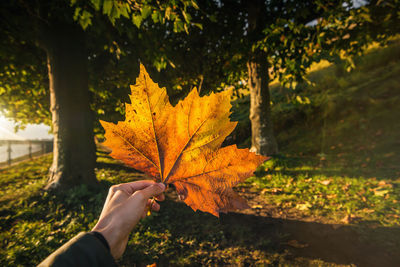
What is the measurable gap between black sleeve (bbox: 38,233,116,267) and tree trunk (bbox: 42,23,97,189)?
540 centimetres

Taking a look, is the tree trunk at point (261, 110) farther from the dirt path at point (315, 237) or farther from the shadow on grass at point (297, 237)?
the shadow on grass at point (297, 237)

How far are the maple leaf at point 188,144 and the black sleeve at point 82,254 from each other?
45 centimetres

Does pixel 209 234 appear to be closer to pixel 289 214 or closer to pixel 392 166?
pixel 289 214

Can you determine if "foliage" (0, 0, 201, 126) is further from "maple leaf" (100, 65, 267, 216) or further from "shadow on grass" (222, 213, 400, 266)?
"shadow on grass" (222, 213, 400, 266)

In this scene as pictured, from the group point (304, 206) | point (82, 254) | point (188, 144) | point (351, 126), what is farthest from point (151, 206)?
point (351, 126)

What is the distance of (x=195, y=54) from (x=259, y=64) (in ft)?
7.34

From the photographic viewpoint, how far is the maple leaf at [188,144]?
78 cm

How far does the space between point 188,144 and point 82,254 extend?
0.73 m

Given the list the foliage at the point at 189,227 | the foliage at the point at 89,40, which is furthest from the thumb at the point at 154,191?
the foliage at the point at 89,40

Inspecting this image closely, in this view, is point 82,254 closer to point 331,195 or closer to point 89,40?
point 331,195

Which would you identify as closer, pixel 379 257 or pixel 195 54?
pixel 379 257

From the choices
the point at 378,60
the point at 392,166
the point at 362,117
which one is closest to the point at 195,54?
the point at 392,166

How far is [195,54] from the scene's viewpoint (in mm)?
6266

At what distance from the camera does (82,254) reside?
876 mm
